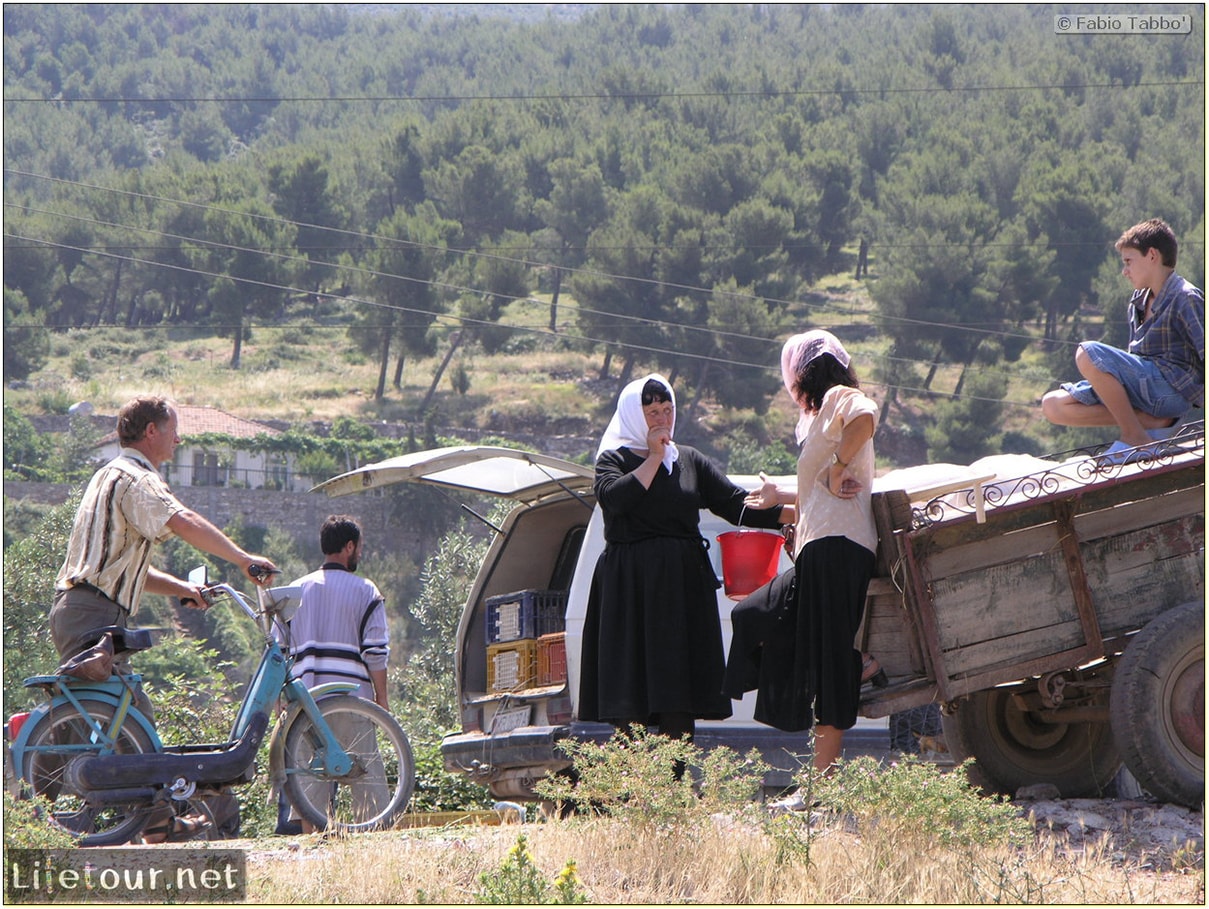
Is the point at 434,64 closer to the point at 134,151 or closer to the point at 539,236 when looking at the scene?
the point at 134,151

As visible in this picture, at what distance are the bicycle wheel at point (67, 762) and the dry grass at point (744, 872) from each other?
79 cm

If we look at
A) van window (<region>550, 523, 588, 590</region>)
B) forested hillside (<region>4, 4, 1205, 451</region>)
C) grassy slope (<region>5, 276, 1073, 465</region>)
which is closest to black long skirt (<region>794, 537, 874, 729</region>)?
van window (<region>550, 523, 588, 590</region>)

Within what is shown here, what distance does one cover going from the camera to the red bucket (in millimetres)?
5520

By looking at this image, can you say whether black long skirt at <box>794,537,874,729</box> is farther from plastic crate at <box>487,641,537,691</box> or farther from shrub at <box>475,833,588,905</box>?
plastic crate at <box>487,641,537,691</box>

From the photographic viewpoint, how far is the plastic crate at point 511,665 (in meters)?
7.19

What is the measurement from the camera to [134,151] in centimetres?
11662

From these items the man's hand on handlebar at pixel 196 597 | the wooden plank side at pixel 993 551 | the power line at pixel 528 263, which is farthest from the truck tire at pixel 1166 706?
the power line at pixel 528 263

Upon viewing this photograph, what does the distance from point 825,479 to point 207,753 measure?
229 cm

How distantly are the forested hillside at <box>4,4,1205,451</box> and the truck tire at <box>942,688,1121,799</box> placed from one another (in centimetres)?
4840

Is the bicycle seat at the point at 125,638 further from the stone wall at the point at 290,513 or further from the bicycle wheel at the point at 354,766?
the stone wall at the point at 290,513

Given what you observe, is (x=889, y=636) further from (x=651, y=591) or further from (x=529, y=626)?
(x=529, y=626)

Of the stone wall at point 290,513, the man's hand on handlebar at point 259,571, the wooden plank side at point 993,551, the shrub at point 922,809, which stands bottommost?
the shrub at point 922,809

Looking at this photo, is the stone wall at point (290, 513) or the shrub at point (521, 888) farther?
the stone wall at point (290, 513)

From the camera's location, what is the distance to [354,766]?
5.38 metres
